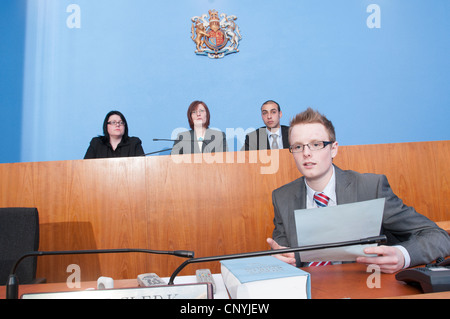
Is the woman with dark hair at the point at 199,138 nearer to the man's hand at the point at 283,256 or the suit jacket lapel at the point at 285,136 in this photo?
the suit jacket lapel at the point at 285,136

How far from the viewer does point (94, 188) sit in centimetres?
214

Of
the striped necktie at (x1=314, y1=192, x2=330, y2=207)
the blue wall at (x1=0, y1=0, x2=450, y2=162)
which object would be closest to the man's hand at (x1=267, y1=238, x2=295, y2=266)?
the striped necktie at (x1=314, y1=192, x2=330, y2=207)

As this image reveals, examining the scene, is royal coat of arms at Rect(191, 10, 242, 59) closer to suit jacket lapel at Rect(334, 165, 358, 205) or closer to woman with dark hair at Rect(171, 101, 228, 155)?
woman with dark hair at Rect(171, 101, 228, 155)

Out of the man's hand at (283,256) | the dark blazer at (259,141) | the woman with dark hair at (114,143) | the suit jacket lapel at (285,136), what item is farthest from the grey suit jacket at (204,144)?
the man's hand at (283,256)

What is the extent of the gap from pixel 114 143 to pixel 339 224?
2950 mm

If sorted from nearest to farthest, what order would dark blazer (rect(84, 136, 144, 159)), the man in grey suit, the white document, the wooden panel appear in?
1. the white document
2. the man in grey suit
3. the wooden panel
4. dark blazer (rect(84, 136, 144, 159))

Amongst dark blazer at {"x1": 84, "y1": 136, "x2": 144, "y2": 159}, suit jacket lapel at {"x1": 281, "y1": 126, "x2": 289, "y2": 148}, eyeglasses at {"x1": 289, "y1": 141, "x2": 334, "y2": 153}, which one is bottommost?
eyeglasses at {"x1": 289, "y1": 141, "x2": 334, "y2": 153}

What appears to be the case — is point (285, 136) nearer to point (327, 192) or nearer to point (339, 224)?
point (327, 192)

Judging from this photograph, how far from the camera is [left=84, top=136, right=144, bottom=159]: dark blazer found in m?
3.38

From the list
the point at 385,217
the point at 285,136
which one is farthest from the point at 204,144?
the point at 385,217

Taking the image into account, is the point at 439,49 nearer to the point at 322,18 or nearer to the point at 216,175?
the point at 322,18

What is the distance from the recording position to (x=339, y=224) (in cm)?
97

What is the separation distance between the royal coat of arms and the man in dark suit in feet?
4.65

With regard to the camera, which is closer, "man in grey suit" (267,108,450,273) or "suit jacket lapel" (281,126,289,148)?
"man in grey suit" (267,108,450,273)
